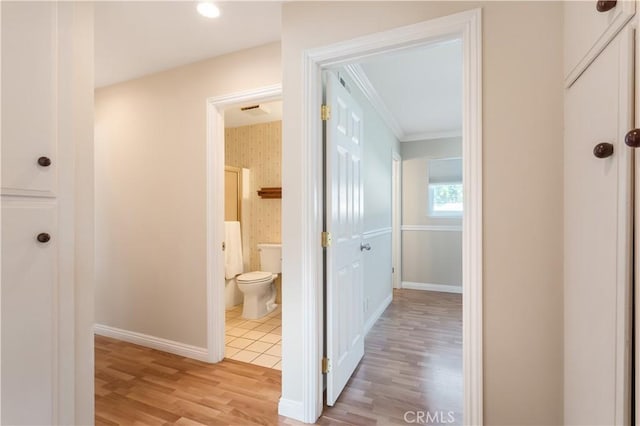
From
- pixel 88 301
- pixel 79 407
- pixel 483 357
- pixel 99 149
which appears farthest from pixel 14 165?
pixel 99 149

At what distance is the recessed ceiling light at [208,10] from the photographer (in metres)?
1.73

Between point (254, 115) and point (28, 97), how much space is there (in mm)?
2881

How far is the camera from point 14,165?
92cm

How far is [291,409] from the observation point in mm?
1666

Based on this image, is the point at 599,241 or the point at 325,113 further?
the point at 325,113

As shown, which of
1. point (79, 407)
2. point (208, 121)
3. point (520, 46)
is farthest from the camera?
point (208, 121)

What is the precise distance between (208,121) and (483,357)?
8.06 ft

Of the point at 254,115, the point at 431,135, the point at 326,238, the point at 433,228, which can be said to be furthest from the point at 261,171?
the point at 433,228

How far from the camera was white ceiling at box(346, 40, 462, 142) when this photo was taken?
2.34 m

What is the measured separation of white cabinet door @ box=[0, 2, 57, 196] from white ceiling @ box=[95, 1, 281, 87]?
0.99 m

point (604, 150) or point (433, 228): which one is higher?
point (604, 150)

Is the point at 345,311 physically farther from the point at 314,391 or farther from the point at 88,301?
the point at 88,301

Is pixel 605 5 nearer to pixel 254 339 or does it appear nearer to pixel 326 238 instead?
pixel 326 238

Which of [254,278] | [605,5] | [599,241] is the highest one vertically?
[605,5]
